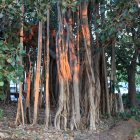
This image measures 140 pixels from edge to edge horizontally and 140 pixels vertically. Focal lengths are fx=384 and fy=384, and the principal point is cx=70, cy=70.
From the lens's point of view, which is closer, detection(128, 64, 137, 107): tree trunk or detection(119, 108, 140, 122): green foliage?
detection(119, 108, 140, 122): green foliage

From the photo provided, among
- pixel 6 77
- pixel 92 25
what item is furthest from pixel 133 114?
pixel 6 77

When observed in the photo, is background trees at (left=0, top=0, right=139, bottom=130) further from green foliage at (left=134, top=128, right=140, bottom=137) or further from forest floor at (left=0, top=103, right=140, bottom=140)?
green foliage at (left=134, top=128, right=140, bottom=137)

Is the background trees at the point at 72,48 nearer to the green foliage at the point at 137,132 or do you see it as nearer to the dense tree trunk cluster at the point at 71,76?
the dense tree trunk cluster at the point at 71,76

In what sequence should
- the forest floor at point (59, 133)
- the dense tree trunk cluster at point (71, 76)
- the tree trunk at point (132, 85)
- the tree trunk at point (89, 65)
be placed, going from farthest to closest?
Answer: the tree trunk at point (132, 85) → the tree trunk at point (89, 65) → the dense tree trunk cluster at point (71, 76) → the forest floor at point (59, 133)

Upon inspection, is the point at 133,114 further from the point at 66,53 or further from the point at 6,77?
the point at 6,77

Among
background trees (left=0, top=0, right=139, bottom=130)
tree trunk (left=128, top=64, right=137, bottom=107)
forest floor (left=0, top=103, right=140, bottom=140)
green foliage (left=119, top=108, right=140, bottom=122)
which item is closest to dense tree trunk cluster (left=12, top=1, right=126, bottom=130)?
background trees (left=0, top=0, right=139, bottom=130)

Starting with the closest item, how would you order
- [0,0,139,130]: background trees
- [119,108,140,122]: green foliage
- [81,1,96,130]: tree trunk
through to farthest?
[0,0,139,130]: background trees < [81,1,96,130]: tree trunk < [119,108,140,122]: green foliage

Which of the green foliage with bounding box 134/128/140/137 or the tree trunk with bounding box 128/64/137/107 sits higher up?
the tree trunk with bounding box 128/64/137/107

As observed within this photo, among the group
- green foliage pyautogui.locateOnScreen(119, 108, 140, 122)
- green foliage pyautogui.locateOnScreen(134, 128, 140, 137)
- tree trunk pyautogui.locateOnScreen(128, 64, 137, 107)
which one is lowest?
green foliage pyautogui.locateOnScreen(134, 128, 140, 137)

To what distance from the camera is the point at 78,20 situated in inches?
381

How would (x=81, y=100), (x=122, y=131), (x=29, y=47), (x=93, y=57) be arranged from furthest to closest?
(x=29, y=47) < (x=93, y=57) < (x=81, y=100) < (x=122, y=131)

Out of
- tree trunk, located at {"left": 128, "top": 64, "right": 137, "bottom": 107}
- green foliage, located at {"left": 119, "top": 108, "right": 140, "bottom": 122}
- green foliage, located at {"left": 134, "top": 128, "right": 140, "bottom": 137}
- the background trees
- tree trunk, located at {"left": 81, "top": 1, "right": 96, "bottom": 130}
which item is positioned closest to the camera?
the background trees

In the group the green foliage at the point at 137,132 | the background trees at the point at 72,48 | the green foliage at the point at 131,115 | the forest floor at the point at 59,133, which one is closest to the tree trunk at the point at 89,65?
the background trees at the point at 72,48

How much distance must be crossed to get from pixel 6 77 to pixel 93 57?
5.78 metres
